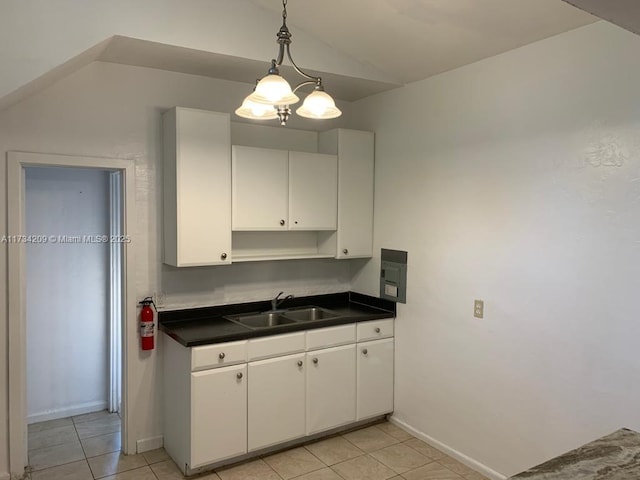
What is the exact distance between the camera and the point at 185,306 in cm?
342

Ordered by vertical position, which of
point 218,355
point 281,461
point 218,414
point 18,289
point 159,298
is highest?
point 18,289

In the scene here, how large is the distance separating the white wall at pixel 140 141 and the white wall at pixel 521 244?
126 centimetres

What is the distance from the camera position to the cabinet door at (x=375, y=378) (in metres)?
3.61

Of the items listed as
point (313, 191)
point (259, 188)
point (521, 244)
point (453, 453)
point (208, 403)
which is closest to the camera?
point (521, 244)

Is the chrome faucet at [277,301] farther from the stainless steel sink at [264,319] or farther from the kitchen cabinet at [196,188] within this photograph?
the kitchen cabinet at [196,188]

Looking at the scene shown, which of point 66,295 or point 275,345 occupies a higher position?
point 66,295

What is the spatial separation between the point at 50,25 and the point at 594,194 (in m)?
2.80

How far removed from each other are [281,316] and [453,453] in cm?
152

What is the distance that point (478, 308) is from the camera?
3.06 meters

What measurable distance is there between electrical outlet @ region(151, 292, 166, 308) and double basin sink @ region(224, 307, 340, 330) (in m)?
0.46

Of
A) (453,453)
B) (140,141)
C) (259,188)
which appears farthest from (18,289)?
(453,453)

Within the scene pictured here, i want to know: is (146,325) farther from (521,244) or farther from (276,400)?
(521,244)

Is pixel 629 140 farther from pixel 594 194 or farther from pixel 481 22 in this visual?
pixel 481 22

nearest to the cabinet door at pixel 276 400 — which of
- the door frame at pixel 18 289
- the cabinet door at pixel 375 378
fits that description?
the cabinet door at pixel 375 378
